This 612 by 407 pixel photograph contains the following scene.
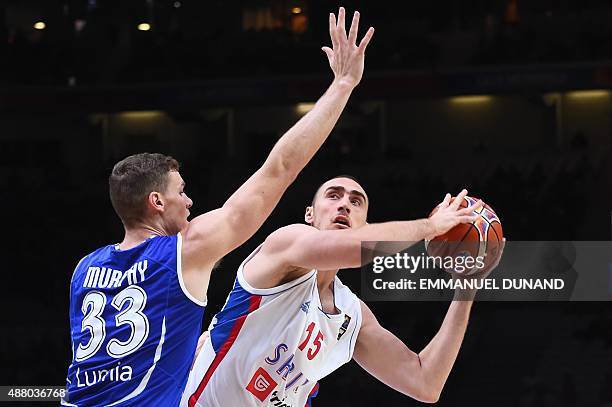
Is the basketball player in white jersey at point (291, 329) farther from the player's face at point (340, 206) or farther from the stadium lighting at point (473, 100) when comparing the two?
Answer: the stadium lighting at point (473, 100)

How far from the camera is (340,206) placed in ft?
14.6

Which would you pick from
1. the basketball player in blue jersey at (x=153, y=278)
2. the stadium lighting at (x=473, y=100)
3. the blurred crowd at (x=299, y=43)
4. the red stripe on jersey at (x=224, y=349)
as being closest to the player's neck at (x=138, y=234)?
the basketball player in blue jersey at (x=153, y=278)

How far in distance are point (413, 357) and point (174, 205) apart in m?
1.70

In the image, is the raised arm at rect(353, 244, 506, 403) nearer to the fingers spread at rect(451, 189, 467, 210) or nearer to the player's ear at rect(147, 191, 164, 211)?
the fingers spread at rect(451, 189, 467, 210)

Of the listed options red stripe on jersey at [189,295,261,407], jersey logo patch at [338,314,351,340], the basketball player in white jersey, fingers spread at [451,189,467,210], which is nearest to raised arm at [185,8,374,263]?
the basketball player in white jersey

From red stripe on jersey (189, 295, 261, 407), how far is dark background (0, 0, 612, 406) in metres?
6.49

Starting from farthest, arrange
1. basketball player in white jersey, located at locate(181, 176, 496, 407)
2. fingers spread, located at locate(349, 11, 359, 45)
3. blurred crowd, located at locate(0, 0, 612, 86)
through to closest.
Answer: blurred crowd, located at locate(0, 0, 612, 86)
basketball player in white jersey, located at locate(181, 176, 496, 407)
fingers spread, located at locate(349, 11, 359, 45)

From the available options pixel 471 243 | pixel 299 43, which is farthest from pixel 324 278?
pixel 299 43

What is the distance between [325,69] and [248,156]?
4.32 metres

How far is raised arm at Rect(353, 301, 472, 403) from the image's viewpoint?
14.7 feet

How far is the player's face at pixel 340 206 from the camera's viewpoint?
4445mm

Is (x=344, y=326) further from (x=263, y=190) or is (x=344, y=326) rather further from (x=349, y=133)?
(x=349, y=133)

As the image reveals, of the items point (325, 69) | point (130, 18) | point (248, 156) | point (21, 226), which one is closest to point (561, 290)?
point (325, 69)

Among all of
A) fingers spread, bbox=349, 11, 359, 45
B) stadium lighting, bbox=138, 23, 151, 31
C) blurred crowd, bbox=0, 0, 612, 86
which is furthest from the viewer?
stadium lighting, bbox=138, 23, 151, 31
